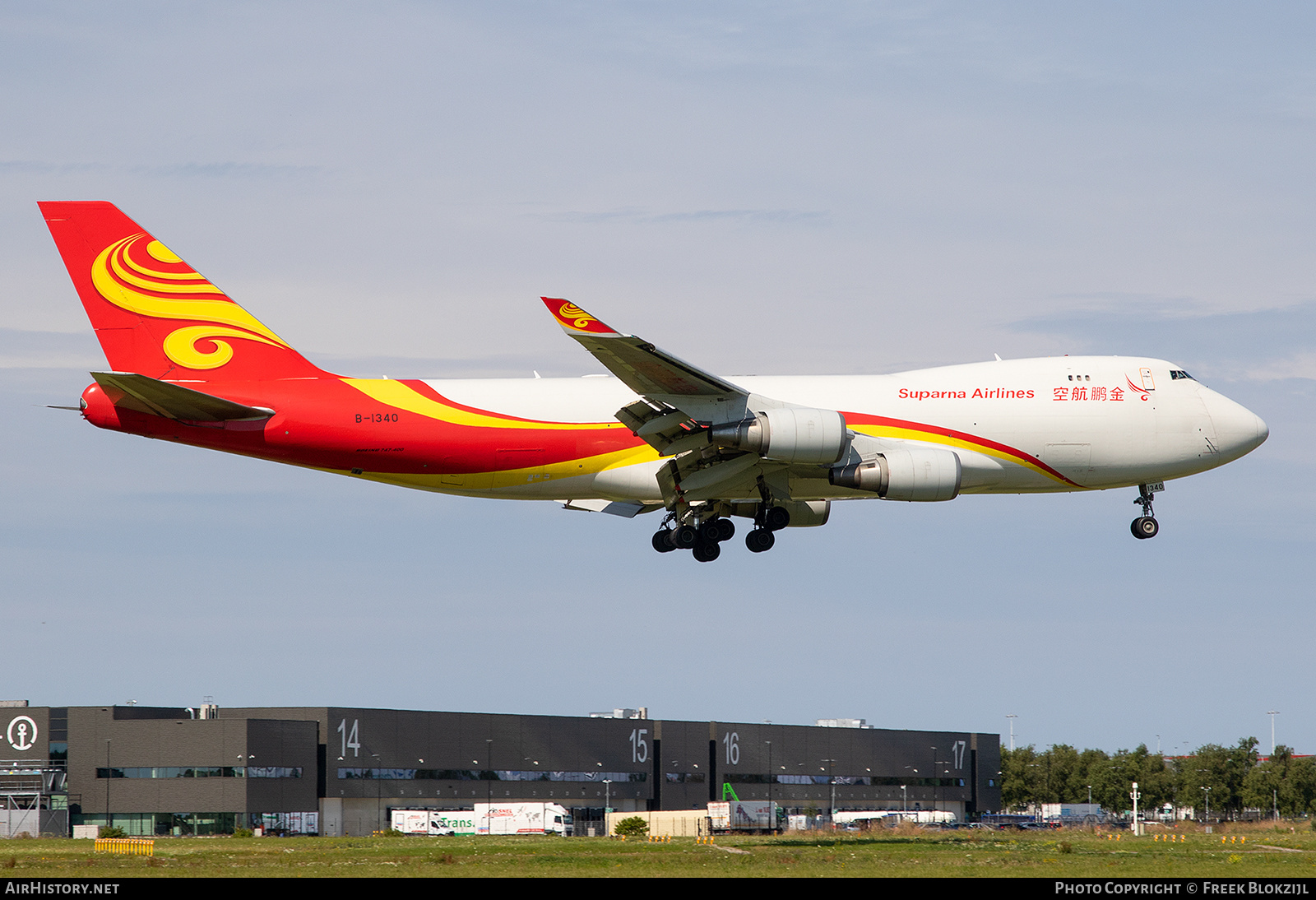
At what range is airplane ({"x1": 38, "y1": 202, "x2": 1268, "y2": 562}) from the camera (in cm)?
4006

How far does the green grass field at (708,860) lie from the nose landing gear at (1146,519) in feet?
32.5

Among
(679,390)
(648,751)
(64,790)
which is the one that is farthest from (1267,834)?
(64,790)

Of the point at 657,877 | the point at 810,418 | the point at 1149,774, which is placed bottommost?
the point at 1149,774

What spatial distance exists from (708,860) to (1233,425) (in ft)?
68.2

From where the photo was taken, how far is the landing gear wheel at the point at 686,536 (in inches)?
1708

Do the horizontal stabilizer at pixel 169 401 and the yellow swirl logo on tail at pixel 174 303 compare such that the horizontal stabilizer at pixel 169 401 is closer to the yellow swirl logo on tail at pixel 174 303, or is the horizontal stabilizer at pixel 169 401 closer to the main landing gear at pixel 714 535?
the yellow swirl logo on tail at pixel 174 303

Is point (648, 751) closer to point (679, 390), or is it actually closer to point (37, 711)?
point (37, 711)

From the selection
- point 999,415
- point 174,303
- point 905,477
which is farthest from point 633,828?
point 174,303

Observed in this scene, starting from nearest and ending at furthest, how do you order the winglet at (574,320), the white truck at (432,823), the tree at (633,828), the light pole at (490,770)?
the winglet at (574,320) → the tree at (633,828) → the white truck at (432,823) → the light pole at (490,770)

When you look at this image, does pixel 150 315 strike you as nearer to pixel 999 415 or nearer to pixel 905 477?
pixel 905 477

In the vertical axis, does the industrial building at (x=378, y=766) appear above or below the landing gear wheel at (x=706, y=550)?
below

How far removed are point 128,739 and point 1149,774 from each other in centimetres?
8615

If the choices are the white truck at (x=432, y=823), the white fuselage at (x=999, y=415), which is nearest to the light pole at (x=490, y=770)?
the white truck at (x=432, y=823)
